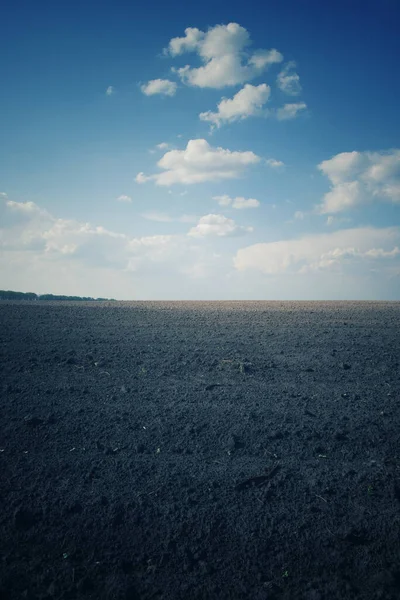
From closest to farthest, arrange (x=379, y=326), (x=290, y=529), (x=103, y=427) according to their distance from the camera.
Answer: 1. (x=290, y=529)
2. (x=103, y=427)
3. (x=379, y=326)

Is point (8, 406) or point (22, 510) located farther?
point (8, 406)

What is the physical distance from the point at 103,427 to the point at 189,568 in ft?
9.27

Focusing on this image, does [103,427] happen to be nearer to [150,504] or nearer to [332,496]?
[150,504]

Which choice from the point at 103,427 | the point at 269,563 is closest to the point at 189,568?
the point at 269,563

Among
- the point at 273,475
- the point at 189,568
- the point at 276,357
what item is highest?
the point at 276,357

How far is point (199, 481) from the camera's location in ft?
13.8

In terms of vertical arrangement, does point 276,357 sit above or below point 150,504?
above

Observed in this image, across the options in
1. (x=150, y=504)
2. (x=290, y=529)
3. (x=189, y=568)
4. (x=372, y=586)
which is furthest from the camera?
(x=150, y=504)

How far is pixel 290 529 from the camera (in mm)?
3504

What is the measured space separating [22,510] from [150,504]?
1.41 meters

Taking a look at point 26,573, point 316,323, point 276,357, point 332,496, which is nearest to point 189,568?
point 26,573

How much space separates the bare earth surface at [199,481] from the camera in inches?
120

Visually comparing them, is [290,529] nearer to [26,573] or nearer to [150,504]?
[150,504]

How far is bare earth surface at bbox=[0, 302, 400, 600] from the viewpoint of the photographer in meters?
3.04
